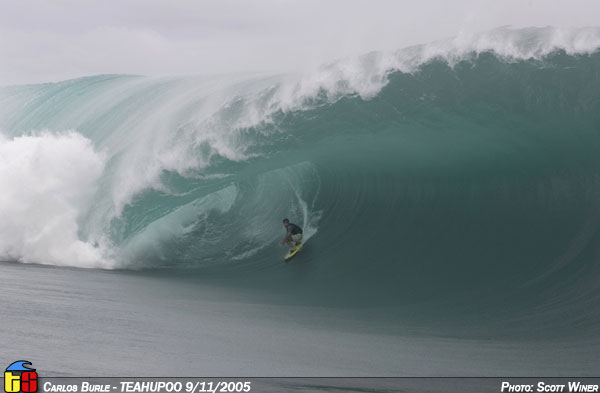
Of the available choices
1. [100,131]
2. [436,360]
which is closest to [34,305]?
[436,360]

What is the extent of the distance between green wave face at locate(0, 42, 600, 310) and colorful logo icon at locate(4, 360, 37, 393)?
5.70 meters

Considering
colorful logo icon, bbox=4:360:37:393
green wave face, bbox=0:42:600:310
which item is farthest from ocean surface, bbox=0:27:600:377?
colorful logo icon, bbox=4:360:37:393

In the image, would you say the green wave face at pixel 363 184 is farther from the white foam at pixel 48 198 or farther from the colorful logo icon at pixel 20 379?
the colorful logo icon at pixel 20 379

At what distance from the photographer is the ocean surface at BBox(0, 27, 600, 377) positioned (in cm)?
790

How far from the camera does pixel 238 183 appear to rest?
1656 cm

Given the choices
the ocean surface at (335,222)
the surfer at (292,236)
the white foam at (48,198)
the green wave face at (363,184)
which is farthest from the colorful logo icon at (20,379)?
the white foam at (48,198)

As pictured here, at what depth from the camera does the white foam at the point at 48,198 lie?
15391 millimetres

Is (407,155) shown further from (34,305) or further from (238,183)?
(34,305)

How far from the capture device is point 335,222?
579 inches

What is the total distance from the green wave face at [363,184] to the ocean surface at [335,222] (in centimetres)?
4

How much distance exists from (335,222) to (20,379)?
9346 millimetres

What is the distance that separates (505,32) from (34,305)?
8.74 m
